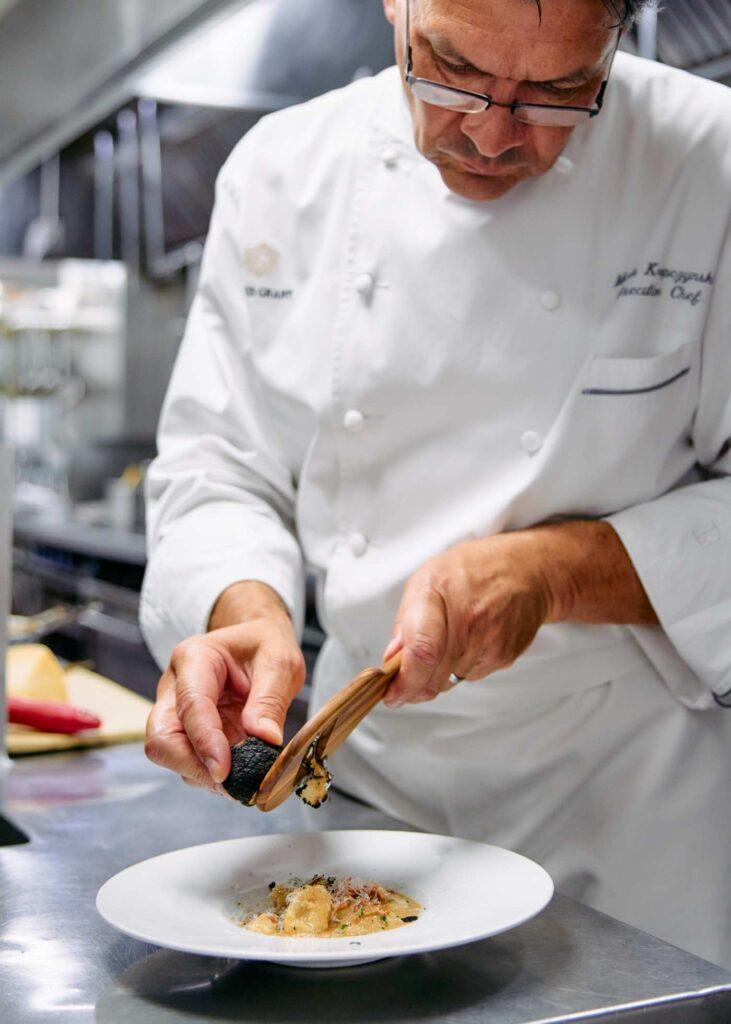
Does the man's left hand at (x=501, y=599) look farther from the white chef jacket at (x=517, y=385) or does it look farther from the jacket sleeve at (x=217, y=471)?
the jacket sleeve at (x=217, y=471)

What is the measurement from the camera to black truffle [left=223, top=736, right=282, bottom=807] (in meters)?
1.10

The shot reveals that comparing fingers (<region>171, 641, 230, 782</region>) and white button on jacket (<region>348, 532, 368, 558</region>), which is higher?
white button on jacket (<region>348, 532, 368, 558</region>)

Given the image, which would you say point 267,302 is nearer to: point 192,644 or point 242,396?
point 242,396

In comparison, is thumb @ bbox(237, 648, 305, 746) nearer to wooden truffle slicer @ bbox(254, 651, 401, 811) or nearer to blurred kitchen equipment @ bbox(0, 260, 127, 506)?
wooden truffle slicer @ bbox(254, 651, 401, 811)

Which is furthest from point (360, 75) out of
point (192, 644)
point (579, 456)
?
point (192, 644)

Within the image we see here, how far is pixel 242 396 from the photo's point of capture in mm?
1651

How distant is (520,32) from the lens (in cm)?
119

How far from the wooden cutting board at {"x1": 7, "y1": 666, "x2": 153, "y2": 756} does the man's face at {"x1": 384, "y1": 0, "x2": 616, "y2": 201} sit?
0.94 meters

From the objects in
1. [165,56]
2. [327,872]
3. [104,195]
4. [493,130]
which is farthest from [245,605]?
[104,195]

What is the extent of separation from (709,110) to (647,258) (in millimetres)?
201

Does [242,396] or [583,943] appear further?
[242,396]

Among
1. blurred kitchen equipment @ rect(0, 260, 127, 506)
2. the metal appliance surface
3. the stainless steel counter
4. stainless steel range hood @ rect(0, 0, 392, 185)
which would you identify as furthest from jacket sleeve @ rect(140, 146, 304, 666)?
blurred kitchen equipment @ rect(0, 260, 127, 506)

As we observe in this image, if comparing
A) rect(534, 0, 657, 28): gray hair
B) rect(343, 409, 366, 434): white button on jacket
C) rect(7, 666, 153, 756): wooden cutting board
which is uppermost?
rect(534, 0, 657, 28): gray hair

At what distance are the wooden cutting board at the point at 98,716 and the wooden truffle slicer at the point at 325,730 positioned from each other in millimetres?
682
